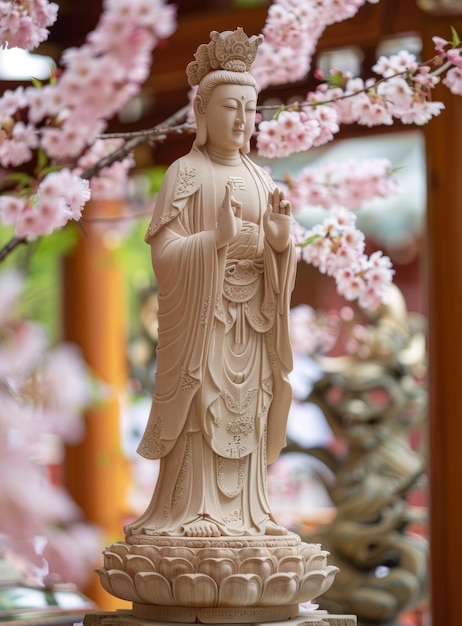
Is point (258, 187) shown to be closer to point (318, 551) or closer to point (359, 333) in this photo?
point (318, 551)

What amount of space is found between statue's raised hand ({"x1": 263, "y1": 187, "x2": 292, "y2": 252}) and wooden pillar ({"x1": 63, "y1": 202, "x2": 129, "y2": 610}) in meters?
3.15

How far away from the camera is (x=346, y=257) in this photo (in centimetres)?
296

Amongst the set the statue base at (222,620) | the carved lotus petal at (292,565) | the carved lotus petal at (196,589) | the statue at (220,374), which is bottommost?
the statue base at (222,620)

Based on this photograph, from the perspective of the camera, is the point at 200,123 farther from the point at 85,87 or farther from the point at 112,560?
the point at 85,87

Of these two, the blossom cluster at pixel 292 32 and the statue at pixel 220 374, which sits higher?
the blossom cluster at pixel 292 32

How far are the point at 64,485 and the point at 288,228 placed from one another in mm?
3542

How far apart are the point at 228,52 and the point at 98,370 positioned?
11.2 feet

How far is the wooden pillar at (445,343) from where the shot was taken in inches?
152

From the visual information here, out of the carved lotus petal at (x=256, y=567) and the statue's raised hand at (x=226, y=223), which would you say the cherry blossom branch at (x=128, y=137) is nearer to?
the statue's raised hand at (x=226, y=223)

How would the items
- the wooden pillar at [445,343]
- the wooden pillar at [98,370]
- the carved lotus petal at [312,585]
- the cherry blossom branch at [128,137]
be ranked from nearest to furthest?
1. the carved lotus petal at [312,585]
2. the cherry blossom branch at [128,137]
3. the wooden pillar at [445,343]
4. the wooden pillar at [98,370]

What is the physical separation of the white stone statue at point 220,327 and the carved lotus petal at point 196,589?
14 centimetres

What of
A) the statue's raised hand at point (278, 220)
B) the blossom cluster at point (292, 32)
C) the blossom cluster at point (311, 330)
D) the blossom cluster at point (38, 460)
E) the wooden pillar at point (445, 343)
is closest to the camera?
the blossom cluster at point (38, 460)

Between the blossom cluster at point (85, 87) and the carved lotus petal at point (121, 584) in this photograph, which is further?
the carved lotus petal at point (121, 584)

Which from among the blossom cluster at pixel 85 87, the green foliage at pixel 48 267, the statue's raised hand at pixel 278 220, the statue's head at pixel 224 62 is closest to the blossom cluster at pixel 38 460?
the blossom cluster at pixel 85 87
